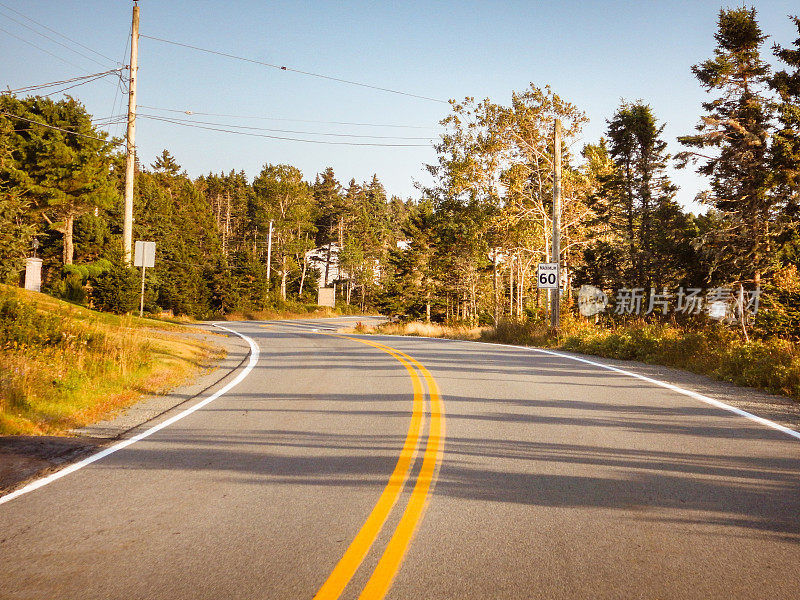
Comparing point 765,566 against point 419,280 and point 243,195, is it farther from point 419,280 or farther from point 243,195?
point 243,195

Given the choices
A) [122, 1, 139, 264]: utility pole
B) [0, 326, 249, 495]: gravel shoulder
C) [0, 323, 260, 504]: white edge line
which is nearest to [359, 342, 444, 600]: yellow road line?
[0, 323, 260, 504]: white edge line

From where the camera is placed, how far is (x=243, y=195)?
9744cm

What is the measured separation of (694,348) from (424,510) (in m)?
12.0

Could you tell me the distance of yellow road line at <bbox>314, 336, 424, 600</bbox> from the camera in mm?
3404

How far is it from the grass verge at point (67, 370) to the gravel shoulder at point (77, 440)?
32 centimetres

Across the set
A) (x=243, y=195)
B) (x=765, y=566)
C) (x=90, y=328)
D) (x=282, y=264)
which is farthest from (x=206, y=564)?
(x=243, y=195)

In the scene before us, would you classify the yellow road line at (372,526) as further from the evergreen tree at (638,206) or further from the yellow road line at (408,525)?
the evergreen tree at (638,206)

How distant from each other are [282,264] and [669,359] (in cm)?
6225

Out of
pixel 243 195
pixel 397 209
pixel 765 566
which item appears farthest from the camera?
pixel 397 209

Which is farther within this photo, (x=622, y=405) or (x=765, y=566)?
(x=622, y=405)

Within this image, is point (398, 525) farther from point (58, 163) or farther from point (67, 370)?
point (58, 163)

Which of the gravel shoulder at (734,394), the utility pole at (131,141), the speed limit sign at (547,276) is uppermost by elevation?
the utility pole at (131,141)

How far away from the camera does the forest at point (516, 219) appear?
2923cm

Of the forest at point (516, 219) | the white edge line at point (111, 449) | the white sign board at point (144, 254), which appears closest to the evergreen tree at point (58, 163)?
the forest at point (516, 219)
